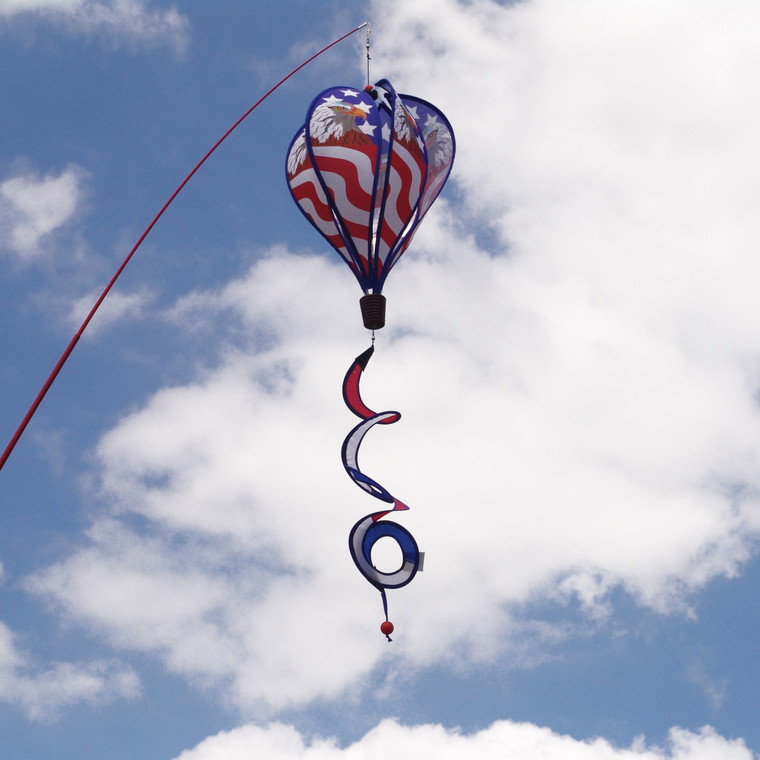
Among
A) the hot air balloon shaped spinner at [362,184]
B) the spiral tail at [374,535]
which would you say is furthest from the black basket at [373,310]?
the spiral tail at [374,535]

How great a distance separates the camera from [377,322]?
69.7 ft

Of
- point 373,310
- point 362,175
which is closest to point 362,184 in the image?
point 362,175

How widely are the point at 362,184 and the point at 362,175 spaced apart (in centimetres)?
17

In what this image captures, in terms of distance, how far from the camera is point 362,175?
21188 mm

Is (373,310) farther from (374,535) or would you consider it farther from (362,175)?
(374,535)

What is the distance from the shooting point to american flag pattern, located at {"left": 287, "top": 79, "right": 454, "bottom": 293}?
21.2 metres

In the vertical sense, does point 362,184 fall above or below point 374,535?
above

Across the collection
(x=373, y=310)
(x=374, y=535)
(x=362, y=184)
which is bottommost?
(x=374, y=535)

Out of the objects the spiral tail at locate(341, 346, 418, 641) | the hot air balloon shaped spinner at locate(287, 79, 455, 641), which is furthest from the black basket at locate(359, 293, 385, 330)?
the spiral tail at locate(341, 346, 418, 641)

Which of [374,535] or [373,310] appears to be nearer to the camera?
[374,535]

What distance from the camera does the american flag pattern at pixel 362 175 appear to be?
21.2 meters

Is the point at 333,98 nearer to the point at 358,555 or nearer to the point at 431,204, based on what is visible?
the point at 431,204

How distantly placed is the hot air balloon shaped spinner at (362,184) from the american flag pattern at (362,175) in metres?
0.02

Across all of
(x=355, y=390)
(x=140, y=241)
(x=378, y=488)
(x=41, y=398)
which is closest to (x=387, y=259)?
(x=355, y=390)
